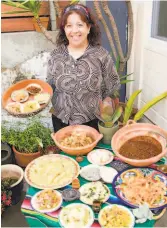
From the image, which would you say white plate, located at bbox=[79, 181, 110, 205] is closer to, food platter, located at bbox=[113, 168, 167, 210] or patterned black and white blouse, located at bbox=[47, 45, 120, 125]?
food platter, located at bbox=[113, 168, 167, 210]

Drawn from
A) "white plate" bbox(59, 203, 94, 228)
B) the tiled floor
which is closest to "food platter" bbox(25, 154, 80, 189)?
"white plate" bbox(59, 203, 94, 228)

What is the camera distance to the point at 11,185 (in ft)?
7.30

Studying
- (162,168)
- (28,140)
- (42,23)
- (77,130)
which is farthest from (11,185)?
(42,23)

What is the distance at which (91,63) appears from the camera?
1.88 meters

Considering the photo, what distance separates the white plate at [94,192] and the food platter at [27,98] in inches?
22.3

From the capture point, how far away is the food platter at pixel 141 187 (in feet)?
4.16

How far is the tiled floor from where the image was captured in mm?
2094

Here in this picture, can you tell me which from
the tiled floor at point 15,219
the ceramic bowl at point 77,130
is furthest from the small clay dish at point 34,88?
the tiled floor at point 15,219

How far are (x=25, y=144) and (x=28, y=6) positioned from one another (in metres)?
1.47

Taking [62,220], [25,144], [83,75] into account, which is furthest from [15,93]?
[25,144]

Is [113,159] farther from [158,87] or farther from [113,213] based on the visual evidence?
[158,87]

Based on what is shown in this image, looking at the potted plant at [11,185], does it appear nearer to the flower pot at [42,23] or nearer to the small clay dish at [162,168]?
the small clay dish at [162,168]

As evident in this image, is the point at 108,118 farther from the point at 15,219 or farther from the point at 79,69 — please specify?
the point at 15,219

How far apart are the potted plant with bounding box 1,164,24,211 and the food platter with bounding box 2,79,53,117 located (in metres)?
0.89
